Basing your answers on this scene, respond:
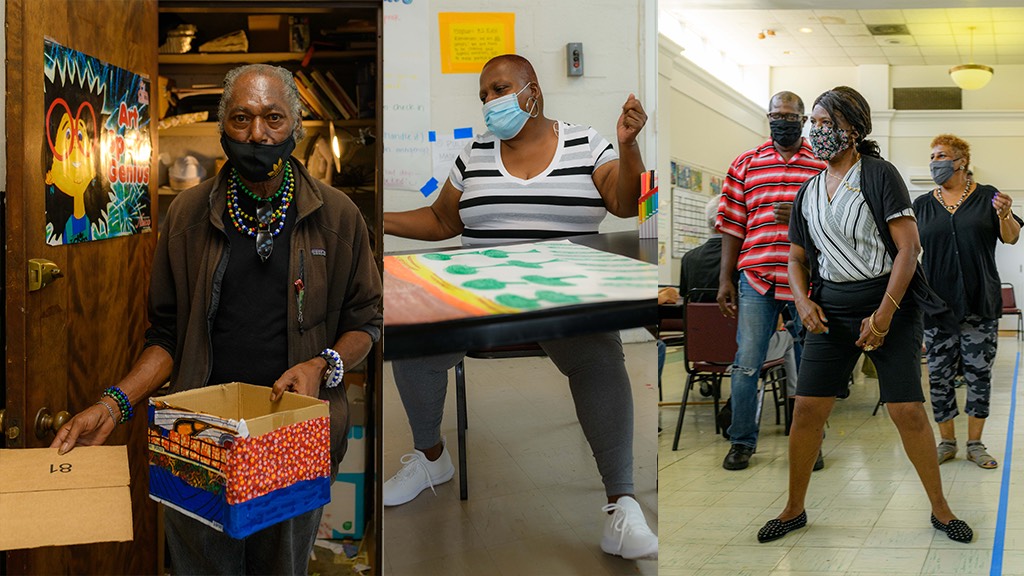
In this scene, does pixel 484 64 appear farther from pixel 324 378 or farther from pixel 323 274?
pixel 324 378

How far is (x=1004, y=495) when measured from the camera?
3.15m

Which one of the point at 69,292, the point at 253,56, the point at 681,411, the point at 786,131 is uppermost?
the point at 253,56

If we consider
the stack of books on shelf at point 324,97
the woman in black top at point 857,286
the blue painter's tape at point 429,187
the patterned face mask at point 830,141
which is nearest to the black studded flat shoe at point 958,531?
the woman in black top at point 857,286

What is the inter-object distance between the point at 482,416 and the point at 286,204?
0.56 meters

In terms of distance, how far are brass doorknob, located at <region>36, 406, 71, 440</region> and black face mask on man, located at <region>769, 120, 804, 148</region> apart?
239 cm

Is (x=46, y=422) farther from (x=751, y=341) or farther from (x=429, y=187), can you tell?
(x=751, y=341)

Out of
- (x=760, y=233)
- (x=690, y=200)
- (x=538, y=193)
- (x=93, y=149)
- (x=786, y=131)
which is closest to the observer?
(x=538, y=193)

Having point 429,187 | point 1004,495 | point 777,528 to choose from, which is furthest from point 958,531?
point 429,187

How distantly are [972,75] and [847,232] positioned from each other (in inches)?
29.2

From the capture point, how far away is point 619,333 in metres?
1.58

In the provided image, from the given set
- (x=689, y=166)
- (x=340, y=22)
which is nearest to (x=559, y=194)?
(x=689, y=166)

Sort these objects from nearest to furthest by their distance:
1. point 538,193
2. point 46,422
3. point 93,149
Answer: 1. point 538,193
2. point 46,422
3. point 93,149

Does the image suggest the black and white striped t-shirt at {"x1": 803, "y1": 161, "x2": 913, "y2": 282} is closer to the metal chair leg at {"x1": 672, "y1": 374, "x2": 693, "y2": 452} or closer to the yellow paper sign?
the metal chair leg at {"x1": 672, "y1": 374, "x2": 693, "y2": 452}

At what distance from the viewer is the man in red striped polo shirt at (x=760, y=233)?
3.08m
